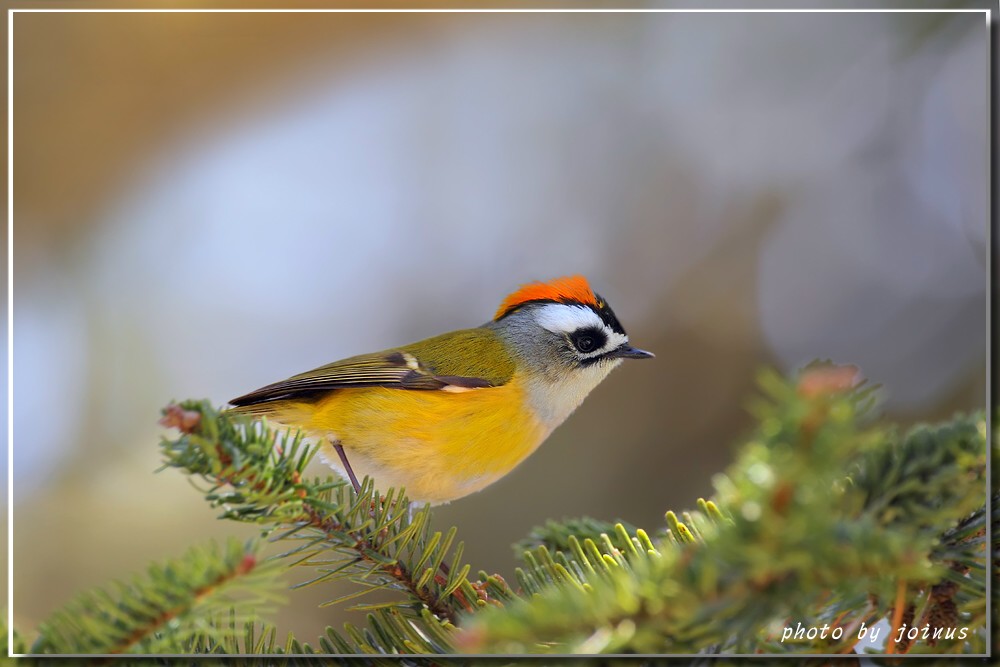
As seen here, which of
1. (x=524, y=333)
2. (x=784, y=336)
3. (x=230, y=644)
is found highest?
(x=524, y=333)

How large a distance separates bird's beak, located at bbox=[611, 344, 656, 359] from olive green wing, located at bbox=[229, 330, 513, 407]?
21 centimetres

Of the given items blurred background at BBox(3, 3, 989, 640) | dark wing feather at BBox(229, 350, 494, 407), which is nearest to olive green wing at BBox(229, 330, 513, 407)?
dark wing feather at BBox(229, 350, 494, 407)

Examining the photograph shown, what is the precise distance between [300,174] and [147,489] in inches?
29.1

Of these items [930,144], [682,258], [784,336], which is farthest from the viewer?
[682,258]

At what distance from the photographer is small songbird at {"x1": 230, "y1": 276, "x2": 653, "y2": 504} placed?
1.23 meters

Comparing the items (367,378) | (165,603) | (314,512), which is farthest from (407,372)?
(165,603)

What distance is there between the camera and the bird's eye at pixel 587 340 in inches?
59.3

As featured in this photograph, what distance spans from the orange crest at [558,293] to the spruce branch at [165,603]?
1.05 m

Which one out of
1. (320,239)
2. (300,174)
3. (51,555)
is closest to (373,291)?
(320,239)

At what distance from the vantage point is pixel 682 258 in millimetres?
1986

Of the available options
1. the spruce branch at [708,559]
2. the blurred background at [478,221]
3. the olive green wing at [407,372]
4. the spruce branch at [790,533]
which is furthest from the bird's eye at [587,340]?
the spruce branch at [790,533]

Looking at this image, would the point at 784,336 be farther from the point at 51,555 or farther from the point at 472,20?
the point at 51,555

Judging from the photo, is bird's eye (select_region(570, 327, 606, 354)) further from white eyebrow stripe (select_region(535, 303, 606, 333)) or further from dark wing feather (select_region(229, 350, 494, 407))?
dark wing feather (select_region(229, 350, 494, 407))

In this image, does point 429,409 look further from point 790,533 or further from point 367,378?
point 790,533
